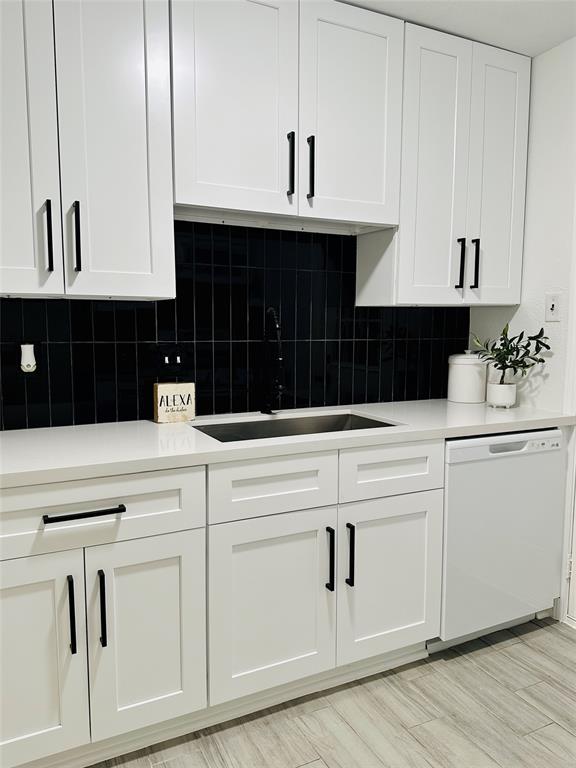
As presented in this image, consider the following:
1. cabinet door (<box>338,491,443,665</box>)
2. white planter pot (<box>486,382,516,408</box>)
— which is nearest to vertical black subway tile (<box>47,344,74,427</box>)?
cabinet door (<box>338,491,443,665</box>)

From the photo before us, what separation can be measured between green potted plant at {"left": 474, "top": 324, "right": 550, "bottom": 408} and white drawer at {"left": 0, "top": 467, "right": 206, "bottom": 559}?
1.42 m

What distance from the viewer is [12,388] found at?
2.01 meters

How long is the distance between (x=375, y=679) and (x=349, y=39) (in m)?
2.32

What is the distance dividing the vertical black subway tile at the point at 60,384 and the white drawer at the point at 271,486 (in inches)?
27.2

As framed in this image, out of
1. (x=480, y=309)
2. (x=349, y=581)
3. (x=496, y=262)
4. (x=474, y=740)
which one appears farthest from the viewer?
(x=480, y=309)

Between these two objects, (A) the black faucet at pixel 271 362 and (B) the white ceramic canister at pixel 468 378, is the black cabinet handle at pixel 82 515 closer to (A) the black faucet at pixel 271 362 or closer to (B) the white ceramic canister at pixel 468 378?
(A) the black faucet at pixel 271 362

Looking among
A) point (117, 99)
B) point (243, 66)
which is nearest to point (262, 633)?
point (117, 99)

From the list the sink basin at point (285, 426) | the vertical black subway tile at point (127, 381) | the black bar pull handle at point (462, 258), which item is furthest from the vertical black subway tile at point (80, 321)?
the black bar pull handle at point (462, 258)

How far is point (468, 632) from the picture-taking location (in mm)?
2260

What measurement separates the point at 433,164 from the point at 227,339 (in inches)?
42.5

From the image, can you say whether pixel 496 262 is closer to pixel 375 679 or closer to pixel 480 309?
pixel 480 309

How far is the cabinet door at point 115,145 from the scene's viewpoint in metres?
1.70

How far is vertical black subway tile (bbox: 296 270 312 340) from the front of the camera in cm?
248

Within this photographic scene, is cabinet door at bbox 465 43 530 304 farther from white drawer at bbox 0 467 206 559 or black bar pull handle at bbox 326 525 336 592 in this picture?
white drawer at bbox 0 467 206 559
